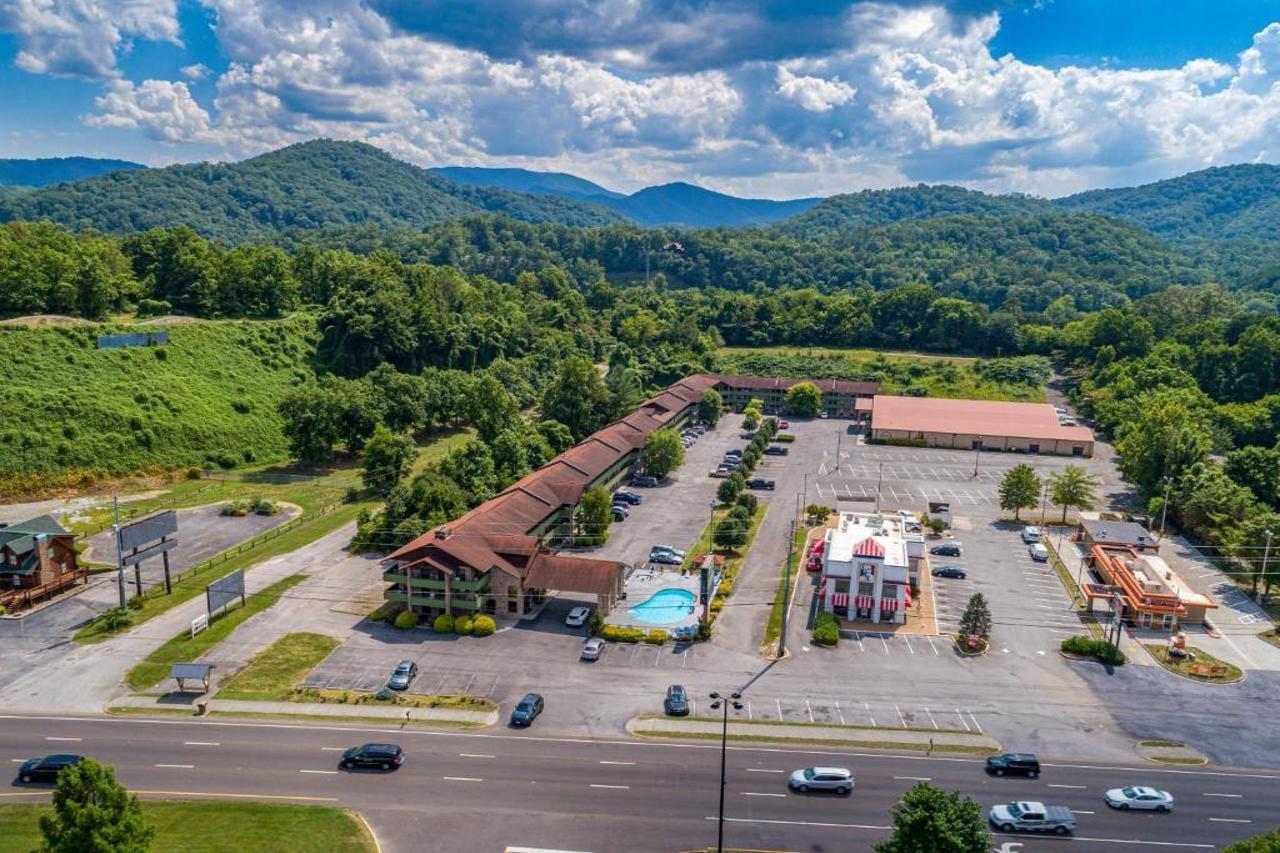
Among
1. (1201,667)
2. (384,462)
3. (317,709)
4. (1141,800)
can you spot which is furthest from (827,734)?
(384,462)

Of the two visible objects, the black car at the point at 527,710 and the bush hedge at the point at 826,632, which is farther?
the bush hedge at the point at 826,632

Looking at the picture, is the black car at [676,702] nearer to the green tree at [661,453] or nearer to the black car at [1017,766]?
the black car at [1017,766]

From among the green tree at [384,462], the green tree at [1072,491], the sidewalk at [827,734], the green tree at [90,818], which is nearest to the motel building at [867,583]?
the sidewalk at [827,734]

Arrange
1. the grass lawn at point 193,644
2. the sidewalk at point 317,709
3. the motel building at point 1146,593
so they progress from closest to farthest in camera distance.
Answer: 1. the sidewalk at point 317,709
2. the grass lawn at point 193,644
3. the motel building at point 1146,593

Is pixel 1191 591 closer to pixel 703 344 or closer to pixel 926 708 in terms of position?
pixel 926 708

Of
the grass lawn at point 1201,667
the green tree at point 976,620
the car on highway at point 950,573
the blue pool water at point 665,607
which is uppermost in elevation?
the green tree at point 976,620

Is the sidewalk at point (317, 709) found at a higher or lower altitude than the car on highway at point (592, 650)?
lower

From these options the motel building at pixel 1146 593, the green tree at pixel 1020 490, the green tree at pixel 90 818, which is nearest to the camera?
the green tree at pixel 90 818
